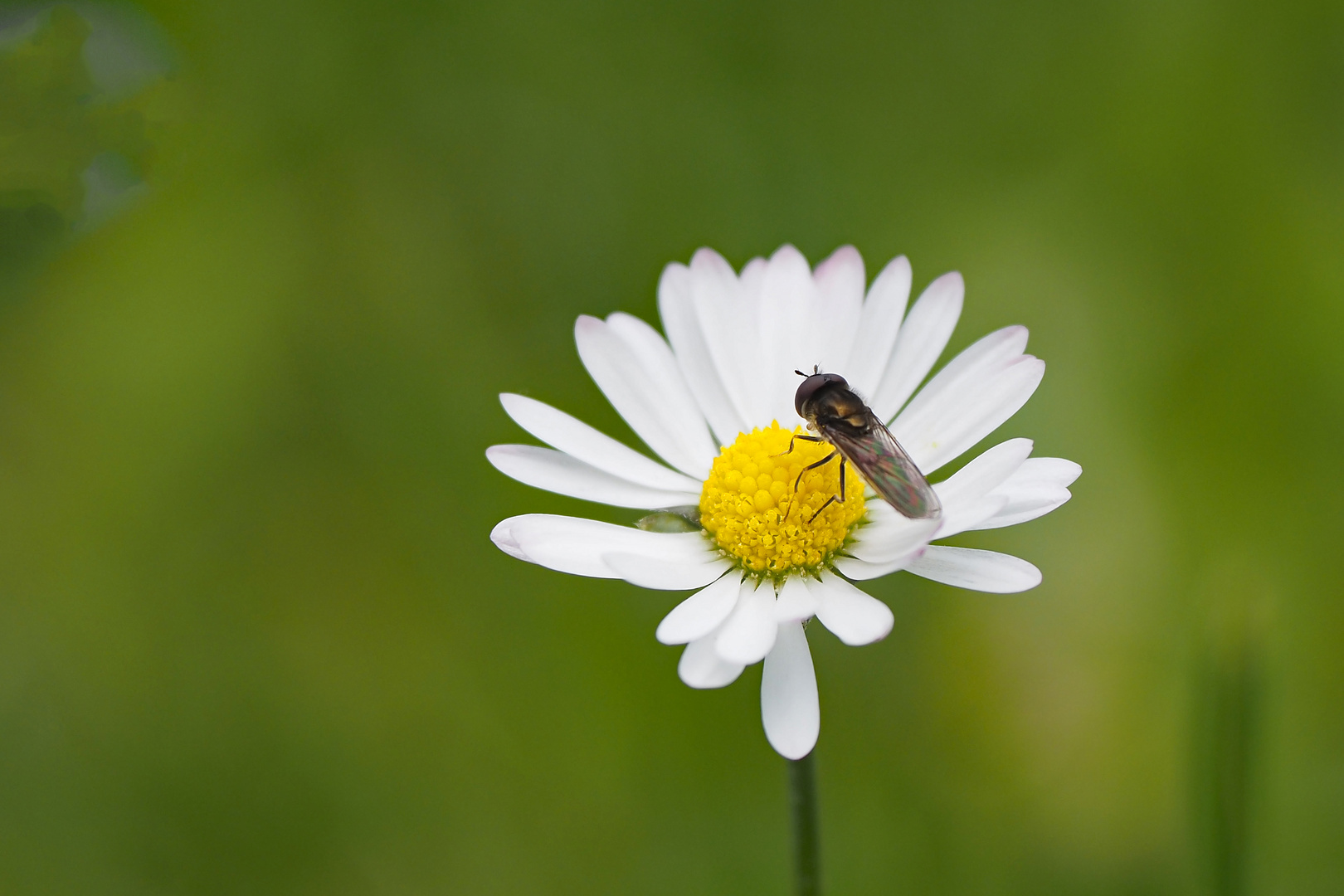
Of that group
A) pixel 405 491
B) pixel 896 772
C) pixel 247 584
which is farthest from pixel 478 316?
pixel 896 772

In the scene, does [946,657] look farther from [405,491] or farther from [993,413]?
[405,491]

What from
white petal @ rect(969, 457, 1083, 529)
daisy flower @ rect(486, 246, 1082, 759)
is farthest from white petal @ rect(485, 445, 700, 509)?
white petal @ rect(969, 457, 1083, 529)

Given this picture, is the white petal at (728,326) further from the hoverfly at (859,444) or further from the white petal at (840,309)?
the hoverfly at (859,444)

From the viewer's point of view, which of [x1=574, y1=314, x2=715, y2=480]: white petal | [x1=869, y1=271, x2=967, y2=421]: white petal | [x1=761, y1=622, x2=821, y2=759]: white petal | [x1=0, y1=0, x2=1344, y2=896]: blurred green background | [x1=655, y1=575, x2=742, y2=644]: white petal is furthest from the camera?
[x1=0, y1=0, x2=1344, y2=896]: blurred green background

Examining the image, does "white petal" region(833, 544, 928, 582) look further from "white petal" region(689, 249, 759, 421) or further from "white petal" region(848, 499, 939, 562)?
"white petal" region(689, 249, 759, 421)

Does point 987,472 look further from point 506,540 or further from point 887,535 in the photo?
point 506,540

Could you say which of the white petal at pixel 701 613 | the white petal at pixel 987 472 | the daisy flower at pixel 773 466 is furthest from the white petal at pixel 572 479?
the white petal at pixel 987 472
